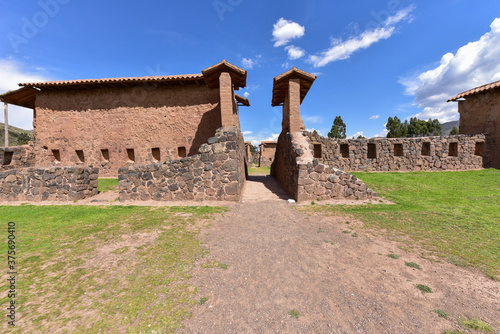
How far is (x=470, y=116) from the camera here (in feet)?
51.9

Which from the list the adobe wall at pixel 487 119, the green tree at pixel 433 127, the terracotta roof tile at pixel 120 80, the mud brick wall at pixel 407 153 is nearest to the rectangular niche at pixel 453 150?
the mud brick wall at pixel 407 153

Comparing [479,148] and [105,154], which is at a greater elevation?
[479,148]

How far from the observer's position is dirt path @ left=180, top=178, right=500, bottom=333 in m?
2.33

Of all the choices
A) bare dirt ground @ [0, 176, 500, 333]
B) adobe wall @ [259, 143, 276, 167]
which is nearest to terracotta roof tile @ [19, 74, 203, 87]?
bare dirt ground @ [0, 176, 500, 333]

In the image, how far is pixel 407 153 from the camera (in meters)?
14.9

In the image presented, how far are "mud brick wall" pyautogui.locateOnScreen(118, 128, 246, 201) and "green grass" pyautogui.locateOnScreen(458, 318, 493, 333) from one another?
22.8ft

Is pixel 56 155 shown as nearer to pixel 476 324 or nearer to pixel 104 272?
pixel 104 272

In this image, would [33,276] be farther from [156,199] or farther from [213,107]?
[213,107]

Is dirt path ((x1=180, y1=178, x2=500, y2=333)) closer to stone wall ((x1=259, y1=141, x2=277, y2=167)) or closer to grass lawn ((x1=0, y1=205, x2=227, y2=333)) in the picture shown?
grass lawn ((x1=0, y1=205, x2=227, y2=333))

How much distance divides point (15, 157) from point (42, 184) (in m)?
A: 8.93

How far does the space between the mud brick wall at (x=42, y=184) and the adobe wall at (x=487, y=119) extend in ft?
89.1

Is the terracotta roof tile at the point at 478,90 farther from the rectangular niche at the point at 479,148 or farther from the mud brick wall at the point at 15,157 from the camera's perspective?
the mud brick wall at the point at 15,157

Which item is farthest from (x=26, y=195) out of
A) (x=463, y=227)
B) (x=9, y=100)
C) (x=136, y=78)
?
(x=463, y=227)

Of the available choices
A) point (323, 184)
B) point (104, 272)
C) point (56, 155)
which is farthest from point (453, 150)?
point (56, 155)
